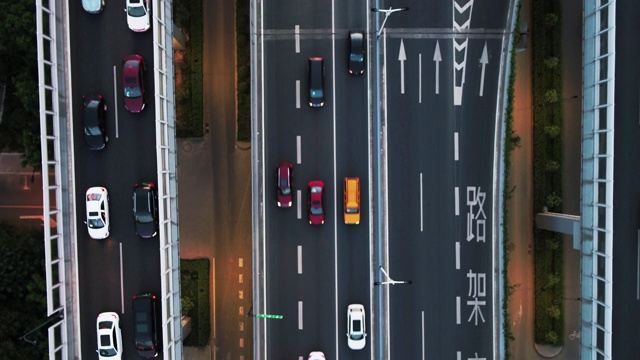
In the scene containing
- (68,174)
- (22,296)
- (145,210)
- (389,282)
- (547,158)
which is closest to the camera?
(145,210)

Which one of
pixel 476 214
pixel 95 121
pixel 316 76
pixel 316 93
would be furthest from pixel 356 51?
pixel 95 121

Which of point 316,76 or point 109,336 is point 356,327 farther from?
point 316,76

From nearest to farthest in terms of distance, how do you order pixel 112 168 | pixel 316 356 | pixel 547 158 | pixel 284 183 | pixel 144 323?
1. pixel 144 323
2. pixel 112 168
3. pixel 284 183
4. pixel 316 356
5. pixel 547 158

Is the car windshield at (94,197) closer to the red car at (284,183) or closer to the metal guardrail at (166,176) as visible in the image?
the metal guardrail at (166,176)

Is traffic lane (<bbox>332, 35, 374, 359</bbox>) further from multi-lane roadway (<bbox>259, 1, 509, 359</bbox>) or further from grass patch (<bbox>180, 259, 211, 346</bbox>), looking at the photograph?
grass patch (<bbox>180, 259, 211, 346</bbox>)

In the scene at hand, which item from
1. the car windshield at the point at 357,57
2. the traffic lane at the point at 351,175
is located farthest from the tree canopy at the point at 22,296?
the car windshield at the point at 357,57

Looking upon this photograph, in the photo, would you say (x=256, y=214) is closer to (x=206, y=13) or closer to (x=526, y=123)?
(x=206, y=13)

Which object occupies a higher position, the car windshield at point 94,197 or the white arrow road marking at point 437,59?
the white arrow road marking at point 437,59
